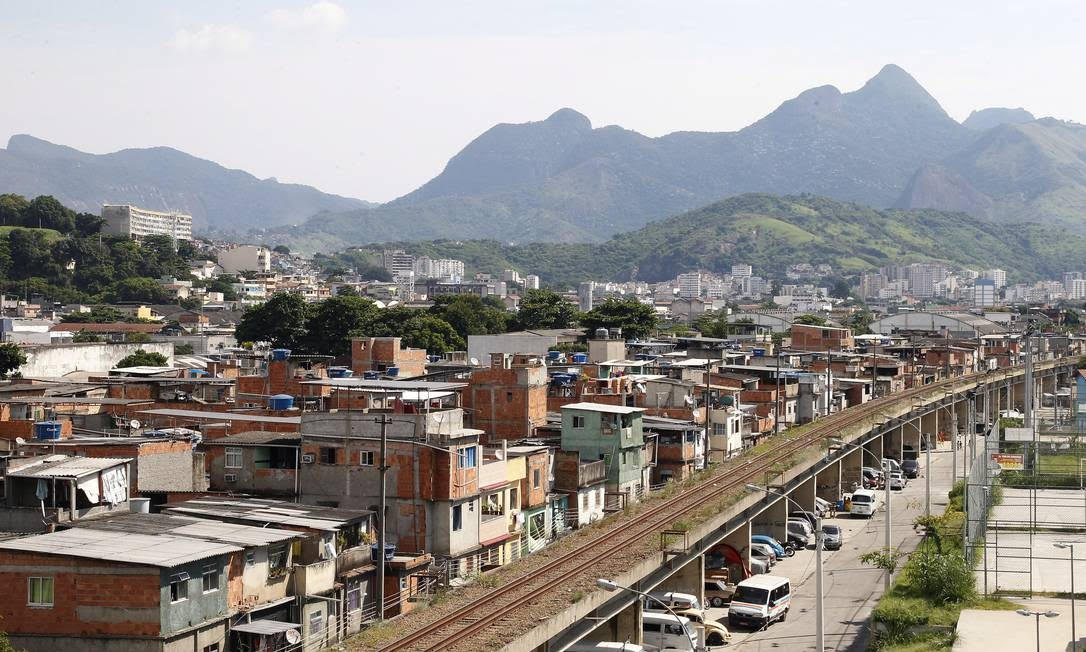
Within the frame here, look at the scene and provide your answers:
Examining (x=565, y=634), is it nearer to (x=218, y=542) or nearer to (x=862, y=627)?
(x=218, y=542)

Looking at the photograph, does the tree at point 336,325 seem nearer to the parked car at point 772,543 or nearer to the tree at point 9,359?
the tree at point 9,359

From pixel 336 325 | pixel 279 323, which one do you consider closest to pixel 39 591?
pixel 336 325

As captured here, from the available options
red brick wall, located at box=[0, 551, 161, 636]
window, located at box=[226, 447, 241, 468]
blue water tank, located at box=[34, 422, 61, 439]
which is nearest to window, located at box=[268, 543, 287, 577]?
red brick wall, located at box=[0, 551, 161, 636]

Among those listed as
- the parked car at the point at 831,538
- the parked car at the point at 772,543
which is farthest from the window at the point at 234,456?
the parked car at the point at 831,538

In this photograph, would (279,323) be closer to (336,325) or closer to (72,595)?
(336,325)

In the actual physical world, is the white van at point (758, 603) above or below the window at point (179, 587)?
below

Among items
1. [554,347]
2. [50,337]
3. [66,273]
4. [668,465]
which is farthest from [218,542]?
[66,273]
